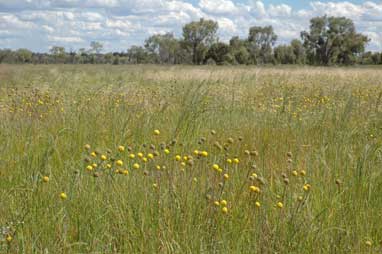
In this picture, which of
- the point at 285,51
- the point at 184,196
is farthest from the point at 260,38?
the point at 184,196

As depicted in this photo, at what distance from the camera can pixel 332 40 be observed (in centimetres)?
5222

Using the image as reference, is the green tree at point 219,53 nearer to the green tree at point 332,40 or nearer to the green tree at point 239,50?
the green tree at point 239,50

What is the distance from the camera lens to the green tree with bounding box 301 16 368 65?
52.0 meters

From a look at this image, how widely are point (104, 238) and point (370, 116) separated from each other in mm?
3536

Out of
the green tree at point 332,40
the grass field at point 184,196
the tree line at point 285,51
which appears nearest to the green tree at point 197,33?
the tree line at point 285,51

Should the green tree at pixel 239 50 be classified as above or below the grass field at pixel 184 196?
above

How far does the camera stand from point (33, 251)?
2027 millimetres

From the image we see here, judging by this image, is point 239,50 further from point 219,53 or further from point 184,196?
point 184,196

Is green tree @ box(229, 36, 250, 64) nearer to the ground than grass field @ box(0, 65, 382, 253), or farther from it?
farther from it

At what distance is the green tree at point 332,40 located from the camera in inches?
2048

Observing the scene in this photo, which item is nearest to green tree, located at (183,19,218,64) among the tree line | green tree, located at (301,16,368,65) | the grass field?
the tree line

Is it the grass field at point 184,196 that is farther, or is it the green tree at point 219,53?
the green tree at point 219,53

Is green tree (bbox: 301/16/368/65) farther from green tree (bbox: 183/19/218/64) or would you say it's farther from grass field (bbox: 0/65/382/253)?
grass field (bbox: 0/65/382/253)

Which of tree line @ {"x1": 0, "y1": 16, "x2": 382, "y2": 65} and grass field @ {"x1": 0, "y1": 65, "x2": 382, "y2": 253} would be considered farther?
tree line @ {"x1": 0, "y1": 16, "x2": 382, "y2": 65}
